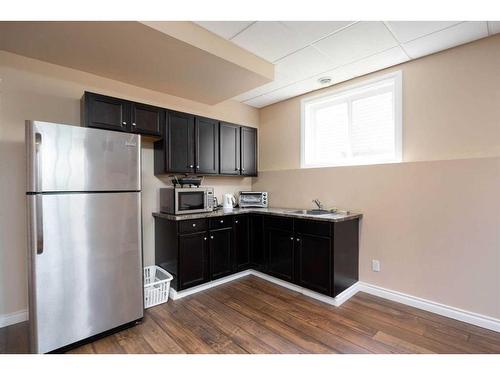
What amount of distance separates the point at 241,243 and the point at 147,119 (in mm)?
1971

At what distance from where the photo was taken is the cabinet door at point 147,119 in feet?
8.52

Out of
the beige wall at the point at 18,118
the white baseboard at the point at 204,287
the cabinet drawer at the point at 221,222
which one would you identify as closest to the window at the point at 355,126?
the cabinet drawer at the point at 221,222

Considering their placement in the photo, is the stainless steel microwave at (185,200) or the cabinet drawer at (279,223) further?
the cabinet drawer at (279,223)

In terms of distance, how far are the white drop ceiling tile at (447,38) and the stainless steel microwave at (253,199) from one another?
2.47 metres

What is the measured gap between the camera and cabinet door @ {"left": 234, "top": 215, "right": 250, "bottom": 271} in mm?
3232

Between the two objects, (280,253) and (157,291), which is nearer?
(157,291)

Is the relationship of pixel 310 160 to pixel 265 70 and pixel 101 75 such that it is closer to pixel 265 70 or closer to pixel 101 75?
pixel 265 70

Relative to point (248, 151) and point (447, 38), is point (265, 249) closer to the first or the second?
point (248, 151)

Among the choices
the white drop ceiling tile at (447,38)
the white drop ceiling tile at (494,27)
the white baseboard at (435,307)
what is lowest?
the white baseboard at (435,307)

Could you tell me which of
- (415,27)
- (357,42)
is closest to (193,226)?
(357,42)

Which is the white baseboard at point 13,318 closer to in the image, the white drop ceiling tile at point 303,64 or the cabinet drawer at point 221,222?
the cabinet drawer at point 221,222

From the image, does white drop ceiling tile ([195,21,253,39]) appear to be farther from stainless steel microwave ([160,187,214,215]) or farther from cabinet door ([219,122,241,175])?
stainless steel microwave ([160,187,214,215])

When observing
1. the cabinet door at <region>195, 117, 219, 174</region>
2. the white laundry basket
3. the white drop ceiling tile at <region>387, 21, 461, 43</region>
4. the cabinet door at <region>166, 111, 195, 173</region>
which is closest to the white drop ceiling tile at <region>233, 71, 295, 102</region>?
the cabinet door at <region>195, 117, 219, 174</region>

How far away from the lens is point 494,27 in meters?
2.00
